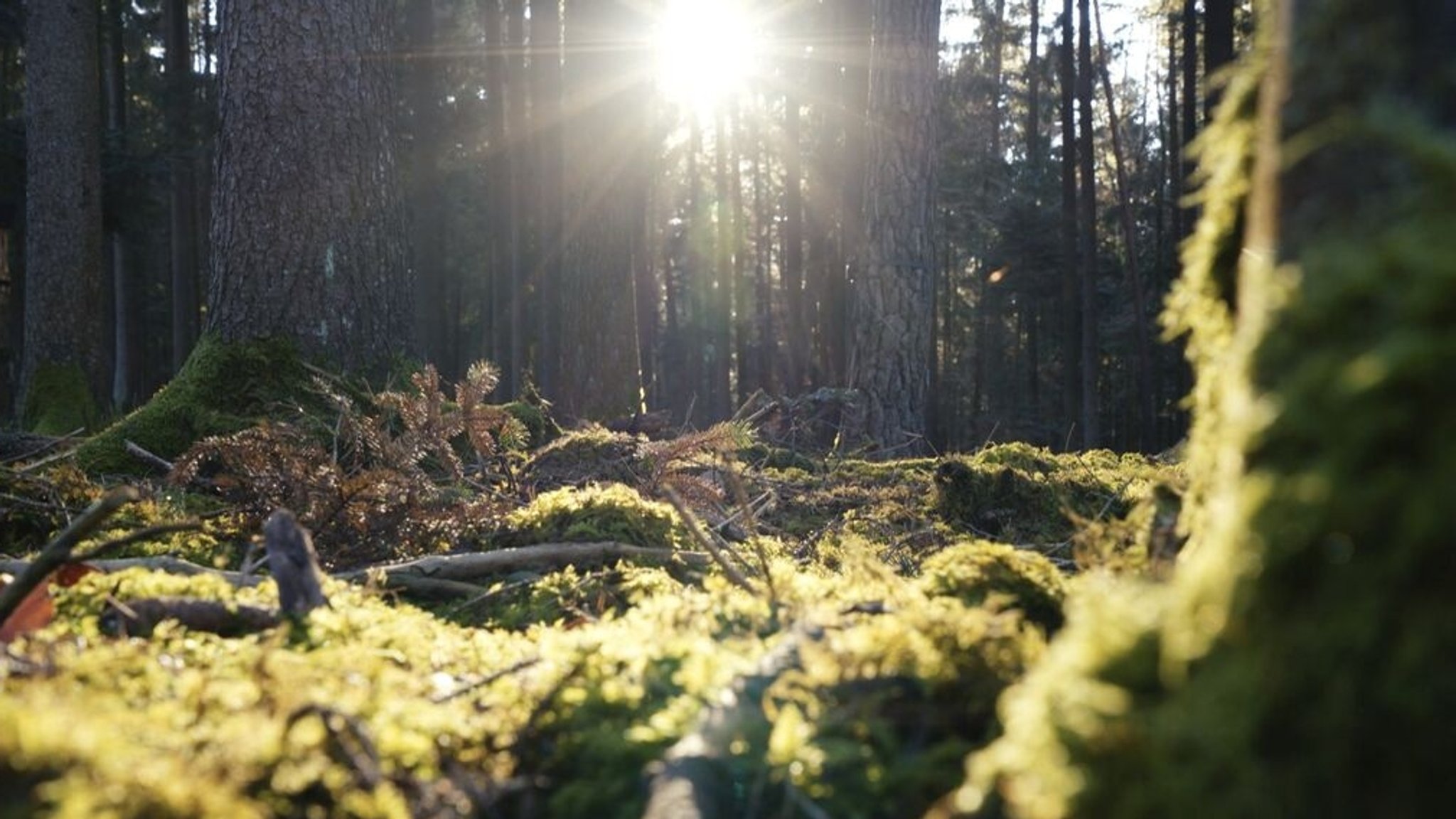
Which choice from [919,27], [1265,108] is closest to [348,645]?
[1265,108]

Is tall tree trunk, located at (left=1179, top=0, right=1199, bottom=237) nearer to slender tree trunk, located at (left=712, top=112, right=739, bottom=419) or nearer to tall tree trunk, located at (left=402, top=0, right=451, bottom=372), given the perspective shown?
slender tree trunk, located at (left=712, top=112, right=739, bottom=419)

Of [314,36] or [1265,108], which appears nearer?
[1265,108]

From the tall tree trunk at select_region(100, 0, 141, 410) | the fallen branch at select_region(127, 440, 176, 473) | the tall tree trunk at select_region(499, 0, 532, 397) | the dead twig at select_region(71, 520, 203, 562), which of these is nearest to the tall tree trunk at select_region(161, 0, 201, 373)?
the tall tree trunk at select_region(100, 0, 141, 410)

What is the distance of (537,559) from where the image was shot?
3.65 metres

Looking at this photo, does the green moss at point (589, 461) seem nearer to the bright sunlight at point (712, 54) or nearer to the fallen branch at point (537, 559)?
the fallen branch at point (537, 559)

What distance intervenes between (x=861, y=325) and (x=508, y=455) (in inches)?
268

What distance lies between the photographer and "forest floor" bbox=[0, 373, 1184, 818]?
1319 mm

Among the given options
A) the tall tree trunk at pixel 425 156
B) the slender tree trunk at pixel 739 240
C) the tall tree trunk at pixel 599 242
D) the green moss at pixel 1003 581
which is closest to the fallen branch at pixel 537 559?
the green moss at pixel 1003 581

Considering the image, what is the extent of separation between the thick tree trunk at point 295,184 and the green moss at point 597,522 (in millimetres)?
2580

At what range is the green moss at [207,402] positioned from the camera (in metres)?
5.33

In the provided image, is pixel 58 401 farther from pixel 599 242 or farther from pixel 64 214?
pixel 599 242

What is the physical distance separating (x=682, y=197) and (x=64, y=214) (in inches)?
1600

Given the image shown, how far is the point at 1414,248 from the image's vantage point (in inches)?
37.3

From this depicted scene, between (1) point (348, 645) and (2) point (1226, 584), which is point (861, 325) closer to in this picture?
(1) point (348, 645)
